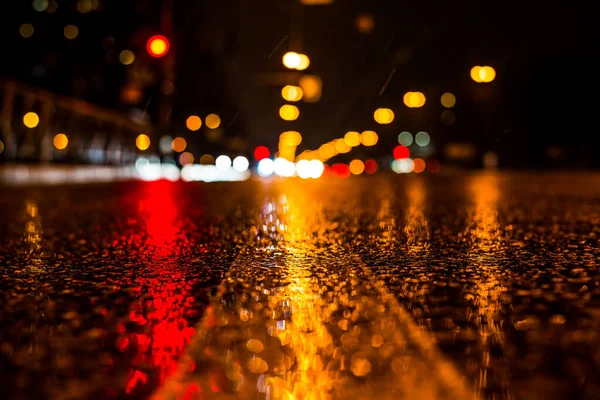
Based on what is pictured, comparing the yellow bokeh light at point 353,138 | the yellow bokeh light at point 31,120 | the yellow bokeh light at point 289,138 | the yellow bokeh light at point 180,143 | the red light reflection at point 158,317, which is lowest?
the red light reflection at point 158,317

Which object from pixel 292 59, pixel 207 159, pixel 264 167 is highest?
pixel 207 159

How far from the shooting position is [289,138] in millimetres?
171625

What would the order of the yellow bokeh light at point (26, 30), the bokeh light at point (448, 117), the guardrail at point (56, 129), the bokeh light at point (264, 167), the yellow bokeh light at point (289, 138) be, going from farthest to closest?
the yellow bokeh light at point (289, 138) → the bokeh light at point (448, 117) → the yellow bokeh light at point (26, 30) → the bokeh light at point (264, 167) → the guardrail at point (56, 129)

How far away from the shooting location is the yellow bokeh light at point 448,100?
103713mm

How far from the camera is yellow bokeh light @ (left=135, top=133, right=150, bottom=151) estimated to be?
44.8 m

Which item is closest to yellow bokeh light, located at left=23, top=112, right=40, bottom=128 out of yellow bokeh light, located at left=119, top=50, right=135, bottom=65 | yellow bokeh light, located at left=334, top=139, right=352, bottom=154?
yellow bokeh light, located at left=119, top=50, right=135, bottom=65

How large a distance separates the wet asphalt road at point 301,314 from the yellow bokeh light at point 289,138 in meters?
157

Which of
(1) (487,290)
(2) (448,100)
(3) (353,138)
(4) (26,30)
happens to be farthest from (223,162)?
(1) (487,290)

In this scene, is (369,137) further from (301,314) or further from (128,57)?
(301,314)

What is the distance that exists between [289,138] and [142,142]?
12596 centimetres

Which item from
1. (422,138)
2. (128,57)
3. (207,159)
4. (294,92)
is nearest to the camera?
(128,57)

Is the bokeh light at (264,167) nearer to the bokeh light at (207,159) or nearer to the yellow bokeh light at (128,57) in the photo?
the bokeh light at (207,159)

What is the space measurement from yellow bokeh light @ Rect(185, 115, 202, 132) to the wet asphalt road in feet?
376

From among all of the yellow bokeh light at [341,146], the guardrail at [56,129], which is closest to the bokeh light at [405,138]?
the yellow bokeh light at [341,146]
